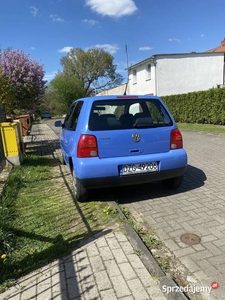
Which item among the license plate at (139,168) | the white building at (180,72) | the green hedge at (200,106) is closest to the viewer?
the license plate at (139,168)

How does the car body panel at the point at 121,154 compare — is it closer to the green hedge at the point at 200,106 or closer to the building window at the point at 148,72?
the green hedge at the point at 200,106

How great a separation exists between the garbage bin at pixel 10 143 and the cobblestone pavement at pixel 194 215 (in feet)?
11.9

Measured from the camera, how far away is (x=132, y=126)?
3.86 metres

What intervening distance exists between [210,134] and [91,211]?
954 cm

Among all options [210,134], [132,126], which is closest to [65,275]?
[132,126]

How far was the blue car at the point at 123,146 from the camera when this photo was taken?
145 inches

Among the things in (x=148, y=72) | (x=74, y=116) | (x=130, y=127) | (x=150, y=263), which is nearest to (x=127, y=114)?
(x=130, y=127)

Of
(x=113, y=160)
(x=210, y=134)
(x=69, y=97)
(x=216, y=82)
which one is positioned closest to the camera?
(x=113, y=160)

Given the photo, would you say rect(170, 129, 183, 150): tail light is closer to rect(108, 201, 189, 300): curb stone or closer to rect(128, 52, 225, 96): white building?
rect(108, 201, 189, 300): curb stone

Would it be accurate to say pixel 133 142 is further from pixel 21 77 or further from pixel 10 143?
pixel 21 77

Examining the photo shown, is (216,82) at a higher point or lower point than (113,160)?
higher

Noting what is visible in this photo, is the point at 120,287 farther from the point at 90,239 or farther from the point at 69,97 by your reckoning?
the point at 69,97

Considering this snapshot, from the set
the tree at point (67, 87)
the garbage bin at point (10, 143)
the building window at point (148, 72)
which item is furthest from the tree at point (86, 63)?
the garbage bin at point (10, 143)

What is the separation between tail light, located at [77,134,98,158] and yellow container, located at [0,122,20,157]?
3.62 m
